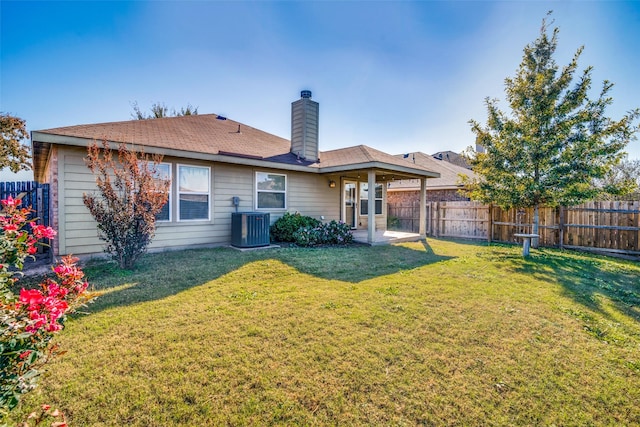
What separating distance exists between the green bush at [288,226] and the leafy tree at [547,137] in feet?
20.3

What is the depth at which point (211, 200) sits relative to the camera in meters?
8.27

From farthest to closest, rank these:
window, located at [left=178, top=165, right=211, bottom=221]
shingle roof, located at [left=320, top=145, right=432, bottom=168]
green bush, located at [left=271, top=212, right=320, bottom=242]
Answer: shingle roof, located at [left=320, top=145, right=432, bottom=168]
green bush, located at [left=271, top=212, right=320, bottom=242]
window, located at [left=178, top=165, right=211, bottom=221]

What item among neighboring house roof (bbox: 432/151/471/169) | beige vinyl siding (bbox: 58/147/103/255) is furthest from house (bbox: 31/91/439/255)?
neighboring house roof (bbox: 432/151/471/169)

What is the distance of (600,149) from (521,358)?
8.82m

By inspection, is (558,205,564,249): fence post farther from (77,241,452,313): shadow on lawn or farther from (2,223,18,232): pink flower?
(2,223,18,232): pink flower

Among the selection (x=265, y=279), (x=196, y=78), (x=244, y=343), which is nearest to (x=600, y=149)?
(x=265, y=279)

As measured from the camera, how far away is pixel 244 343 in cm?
305

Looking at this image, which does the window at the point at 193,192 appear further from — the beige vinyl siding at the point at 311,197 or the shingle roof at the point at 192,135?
the beige vinyl siding at the point at 311,197

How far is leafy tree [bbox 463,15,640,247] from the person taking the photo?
848 centimetres

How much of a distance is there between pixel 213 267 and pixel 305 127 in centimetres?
678

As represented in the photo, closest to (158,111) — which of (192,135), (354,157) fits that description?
(192,135)

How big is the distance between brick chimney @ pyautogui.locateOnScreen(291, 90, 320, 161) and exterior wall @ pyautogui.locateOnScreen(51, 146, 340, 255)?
1116mm

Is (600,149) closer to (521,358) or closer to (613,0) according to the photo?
(613,0)

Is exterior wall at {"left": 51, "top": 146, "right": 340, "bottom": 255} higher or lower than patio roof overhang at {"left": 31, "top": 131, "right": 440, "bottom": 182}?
lower
